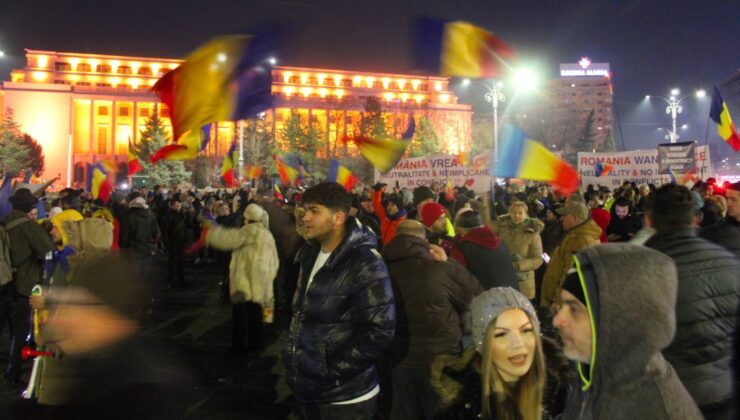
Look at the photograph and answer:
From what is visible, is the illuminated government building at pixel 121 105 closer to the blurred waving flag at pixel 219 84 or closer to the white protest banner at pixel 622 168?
the white protest banner at pixel 622 168

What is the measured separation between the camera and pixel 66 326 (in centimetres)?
297

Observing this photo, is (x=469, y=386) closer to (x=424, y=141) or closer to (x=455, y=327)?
(x=455, y=327)

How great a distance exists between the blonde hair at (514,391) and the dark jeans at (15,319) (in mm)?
5045

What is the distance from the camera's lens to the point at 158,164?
5903 cm

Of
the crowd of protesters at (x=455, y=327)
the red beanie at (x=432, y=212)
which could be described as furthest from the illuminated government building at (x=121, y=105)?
the crowd of protesters at (x=455, y=327)

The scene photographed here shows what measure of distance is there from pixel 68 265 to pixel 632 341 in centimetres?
356

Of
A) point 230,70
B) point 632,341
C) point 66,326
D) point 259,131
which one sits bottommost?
point 66,326

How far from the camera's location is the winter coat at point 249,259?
6383 mm

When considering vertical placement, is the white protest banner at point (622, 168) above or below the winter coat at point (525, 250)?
above

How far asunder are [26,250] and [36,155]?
263 feet

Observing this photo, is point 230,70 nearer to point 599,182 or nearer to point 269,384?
point 269,384

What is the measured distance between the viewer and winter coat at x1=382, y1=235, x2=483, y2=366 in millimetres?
3500

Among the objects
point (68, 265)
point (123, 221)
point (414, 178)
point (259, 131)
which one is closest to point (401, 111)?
point (259, 131)

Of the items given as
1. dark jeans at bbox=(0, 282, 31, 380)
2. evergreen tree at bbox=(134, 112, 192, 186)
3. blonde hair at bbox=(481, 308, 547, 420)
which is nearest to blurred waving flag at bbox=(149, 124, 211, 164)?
dark jeans at bbox=(0, 282, 31, 380)
